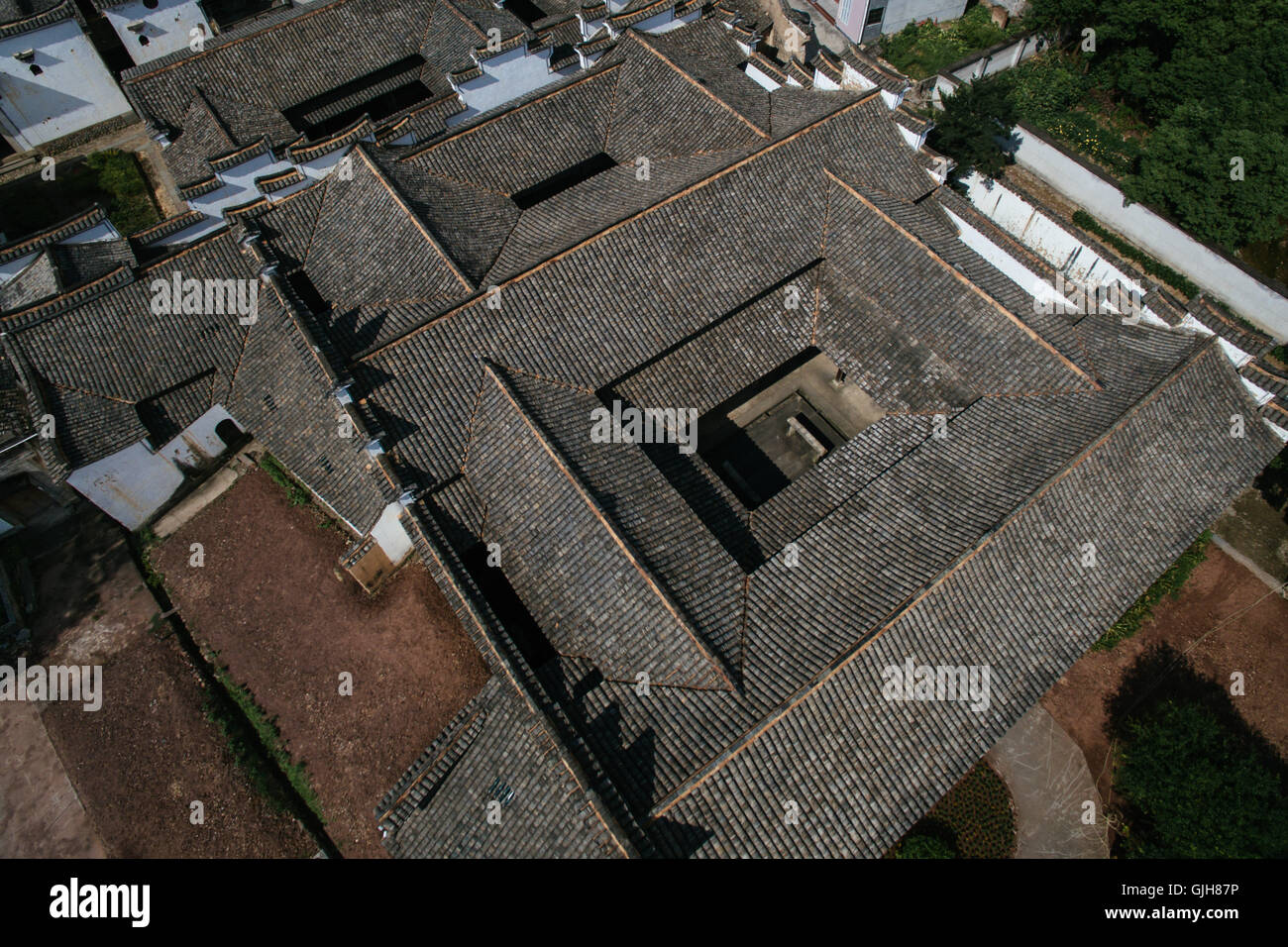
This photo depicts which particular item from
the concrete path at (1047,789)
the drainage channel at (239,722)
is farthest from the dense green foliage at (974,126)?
the drainage channel at (239,722)

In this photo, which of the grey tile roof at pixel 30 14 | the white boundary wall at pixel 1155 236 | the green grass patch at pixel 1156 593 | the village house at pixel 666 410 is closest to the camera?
the village house at pixel 666 410

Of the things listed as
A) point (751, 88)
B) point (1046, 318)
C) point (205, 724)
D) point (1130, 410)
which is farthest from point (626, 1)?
point (205, 724)

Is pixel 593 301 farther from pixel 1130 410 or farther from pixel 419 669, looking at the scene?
pixel 1130 410

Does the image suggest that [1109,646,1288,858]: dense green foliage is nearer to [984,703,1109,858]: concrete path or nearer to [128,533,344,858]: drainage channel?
[984,703,1109,858]: concrete path

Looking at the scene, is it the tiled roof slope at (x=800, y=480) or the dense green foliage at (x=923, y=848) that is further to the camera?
the dense green foliage at (x=923, y=848)

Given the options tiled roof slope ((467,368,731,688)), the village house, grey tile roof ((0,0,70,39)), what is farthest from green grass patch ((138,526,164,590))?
grey tile roof ((0,0,70,39))

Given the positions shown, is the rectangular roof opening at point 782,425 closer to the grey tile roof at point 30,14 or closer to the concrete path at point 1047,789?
the concrete path at point 1047,789
